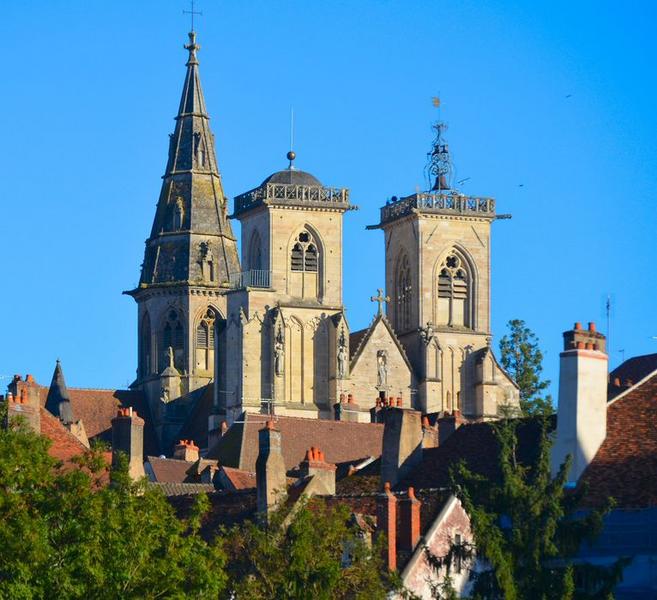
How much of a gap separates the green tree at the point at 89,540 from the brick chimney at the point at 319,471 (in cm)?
824

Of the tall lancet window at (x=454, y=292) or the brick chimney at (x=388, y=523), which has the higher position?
the tall lancet window at (x=454, y=292)

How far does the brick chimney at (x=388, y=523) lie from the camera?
5566cm

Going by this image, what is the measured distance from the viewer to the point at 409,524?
56.1 m

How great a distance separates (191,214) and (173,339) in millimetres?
6040

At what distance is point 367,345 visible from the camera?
123000 mm

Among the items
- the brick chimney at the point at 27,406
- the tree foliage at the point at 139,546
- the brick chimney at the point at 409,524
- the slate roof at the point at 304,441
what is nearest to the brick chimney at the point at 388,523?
the brick chimney at the point at 409,524

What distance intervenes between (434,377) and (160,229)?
63.1 ft

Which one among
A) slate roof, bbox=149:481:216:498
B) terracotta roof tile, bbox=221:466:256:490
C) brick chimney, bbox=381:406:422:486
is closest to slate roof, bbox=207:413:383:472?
terracotta roof tile, bbox=221:466:256:490

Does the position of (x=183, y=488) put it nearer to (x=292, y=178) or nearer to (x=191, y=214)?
(x=292, y=178)

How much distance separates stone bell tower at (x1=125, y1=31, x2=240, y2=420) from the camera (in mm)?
133375

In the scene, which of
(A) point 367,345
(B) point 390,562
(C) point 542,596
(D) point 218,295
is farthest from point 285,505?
(D) point 218,295

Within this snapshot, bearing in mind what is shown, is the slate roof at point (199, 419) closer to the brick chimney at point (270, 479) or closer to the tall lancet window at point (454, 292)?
the tall lancet window at point (454, 292)

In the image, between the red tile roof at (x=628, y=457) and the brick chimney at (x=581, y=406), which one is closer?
the red tile roof at (x=628, y=457)

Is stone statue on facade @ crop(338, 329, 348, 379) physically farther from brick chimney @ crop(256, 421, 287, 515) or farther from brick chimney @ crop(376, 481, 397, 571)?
brick chimney @ crop(376, 481, 397, 571)
